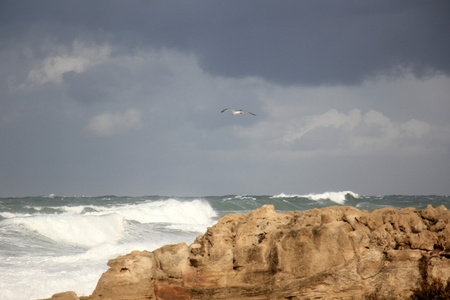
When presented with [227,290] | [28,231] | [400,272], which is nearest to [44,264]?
[28,231]

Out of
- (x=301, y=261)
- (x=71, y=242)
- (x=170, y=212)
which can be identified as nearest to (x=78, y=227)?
(x=71, y=242)

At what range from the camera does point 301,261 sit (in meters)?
6.43

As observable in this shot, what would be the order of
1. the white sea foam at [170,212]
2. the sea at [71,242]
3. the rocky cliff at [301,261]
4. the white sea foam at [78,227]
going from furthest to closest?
the white sea foam at [170,212], the white sea foam at [78,227], the sea at [71,242], the rocky cliff at [301,261]

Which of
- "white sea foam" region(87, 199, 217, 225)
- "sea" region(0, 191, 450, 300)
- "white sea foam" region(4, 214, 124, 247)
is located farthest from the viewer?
"white sea foam" region(87, 199, 217, 225)

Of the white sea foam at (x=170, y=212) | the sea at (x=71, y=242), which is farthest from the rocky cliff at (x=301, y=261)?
the white sea foam at (x=170, y=212)

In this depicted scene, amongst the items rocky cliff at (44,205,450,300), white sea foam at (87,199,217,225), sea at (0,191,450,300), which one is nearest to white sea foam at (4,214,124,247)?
sea at (0,191,450,300)

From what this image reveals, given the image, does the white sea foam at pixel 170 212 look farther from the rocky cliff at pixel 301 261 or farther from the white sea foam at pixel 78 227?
the rocky cliff at pixel 301 261

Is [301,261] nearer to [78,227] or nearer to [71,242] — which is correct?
[71,242]

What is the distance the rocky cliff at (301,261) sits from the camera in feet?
20.0

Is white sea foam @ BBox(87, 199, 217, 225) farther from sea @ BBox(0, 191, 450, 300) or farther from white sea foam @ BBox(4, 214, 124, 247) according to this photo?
white sea foam @ BBox(4, 214, 124, 247)

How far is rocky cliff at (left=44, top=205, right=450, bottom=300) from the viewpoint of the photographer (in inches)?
240

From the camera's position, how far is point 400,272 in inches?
238

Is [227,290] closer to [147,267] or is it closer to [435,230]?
[147,267]

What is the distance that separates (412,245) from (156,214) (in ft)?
104
